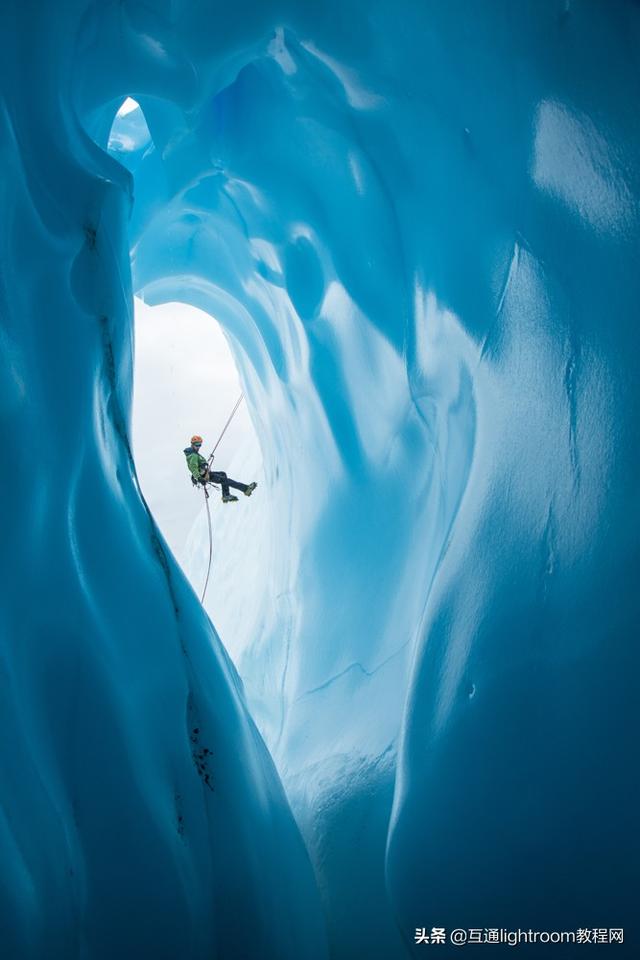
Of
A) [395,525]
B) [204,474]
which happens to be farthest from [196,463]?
[395,525]

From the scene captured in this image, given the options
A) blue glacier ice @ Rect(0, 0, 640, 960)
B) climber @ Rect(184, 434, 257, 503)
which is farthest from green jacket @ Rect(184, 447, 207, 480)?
blue glacier ice @ Rect(0, 0, 640, 960)

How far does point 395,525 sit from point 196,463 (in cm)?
236

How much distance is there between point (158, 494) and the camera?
7.79m

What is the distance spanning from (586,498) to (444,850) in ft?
2.66

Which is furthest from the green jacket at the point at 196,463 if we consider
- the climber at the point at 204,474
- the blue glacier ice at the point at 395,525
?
the blue glacier ice at the point at 395,525

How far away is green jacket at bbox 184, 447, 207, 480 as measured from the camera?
4.71m

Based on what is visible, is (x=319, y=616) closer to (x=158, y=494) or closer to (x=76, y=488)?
(x=76, y=488)

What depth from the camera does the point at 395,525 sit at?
259 cm

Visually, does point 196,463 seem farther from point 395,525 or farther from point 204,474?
point 395,525

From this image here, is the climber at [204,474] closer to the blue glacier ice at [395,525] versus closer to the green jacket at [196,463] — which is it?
the green jacket at [196,463]

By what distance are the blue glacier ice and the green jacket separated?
2.33 m

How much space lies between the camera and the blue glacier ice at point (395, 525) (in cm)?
149

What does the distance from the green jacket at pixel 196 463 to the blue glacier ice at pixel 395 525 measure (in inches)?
91.8

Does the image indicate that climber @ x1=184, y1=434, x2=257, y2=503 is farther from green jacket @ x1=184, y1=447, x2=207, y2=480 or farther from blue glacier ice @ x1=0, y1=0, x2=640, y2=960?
blue glacier ice @ x1=0, y1=0, x2=640, y2=960
